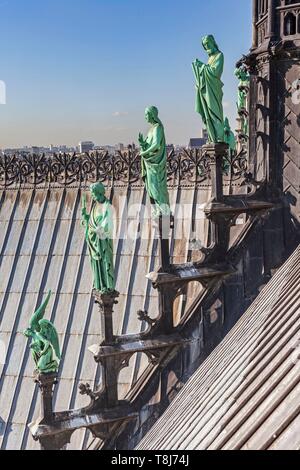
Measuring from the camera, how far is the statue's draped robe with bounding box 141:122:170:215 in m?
12.0

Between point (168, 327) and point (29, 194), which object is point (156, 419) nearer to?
point (168, 327)

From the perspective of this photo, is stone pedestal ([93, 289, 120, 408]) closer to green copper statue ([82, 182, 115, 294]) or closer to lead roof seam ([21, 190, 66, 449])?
green copper statue ([82, 182, 115, 294])

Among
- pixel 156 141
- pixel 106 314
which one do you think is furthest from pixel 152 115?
pixel 106 314

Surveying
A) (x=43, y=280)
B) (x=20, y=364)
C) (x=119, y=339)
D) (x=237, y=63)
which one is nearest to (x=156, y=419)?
(x=119, y=339)

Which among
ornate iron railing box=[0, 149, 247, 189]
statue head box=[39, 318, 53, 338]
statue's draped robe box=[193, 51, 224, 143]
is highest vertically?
ornate iron railing box=[0, 149, 247, 189]

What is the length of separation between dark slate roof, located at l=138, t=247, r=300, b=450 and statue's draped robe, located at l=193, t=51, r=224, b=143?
2988 mm

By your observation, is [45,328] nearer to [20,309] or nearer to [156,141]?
[156,141]

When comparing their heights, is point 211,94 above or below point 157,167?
above

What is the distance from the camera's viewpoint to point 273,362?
726 cm

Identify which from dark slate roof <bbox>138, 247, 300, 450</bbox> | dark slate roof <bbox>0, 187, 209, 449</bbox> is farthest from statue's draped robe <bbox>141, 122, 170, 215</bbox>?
dark slate roof <bbox>0, 187, 209, 449</bbox>

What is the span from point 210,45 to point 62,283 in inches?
281

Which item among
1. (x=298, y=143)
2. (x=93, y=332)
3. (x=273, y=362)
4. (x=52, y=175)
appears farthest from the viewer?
(x=52, y=175)

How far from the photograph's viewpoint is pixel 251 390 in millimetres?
7066

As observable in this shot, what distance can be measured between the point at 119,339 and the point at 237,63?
21.3 feet
